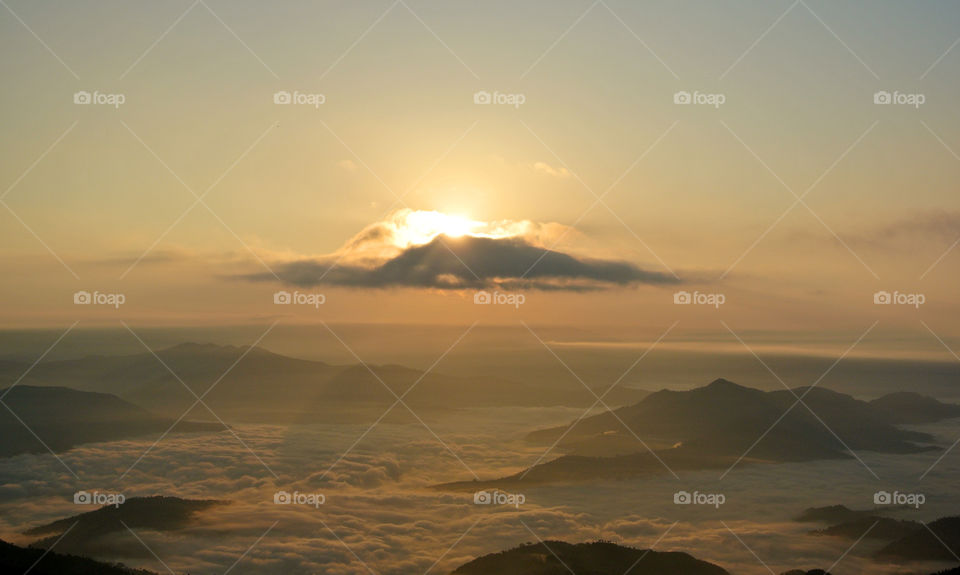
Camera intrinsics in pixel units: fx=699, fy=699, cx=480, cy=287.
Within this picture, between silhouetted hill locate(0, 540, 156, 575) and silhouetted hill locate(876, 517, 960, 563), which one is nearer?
silhouetted hill locate(0, 540, 156, 575)

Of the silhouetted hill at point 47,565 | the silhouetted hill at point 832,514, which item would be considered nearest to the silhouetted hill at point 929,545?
the silhouetted hill at point 832,514

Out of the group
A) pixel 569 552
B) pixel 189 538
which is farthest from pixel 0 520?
pixel 569 552

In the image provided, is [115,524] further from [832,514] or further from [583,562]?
[832,514]

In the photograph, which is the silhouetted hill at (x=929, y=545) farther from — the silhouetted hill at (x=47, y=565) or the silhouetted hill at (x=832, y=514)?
the silhouetted hill at (x=47, y=565)

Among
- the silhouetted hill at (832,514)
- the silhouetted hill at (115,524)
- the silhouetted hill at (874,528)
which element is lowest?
the silhouetted hill at (874,528)

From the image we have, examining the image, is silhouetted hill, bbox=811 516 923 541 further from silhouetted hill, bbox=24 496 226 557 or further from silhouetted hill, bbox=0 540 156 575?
silhouetted hill, bbox=24 496 226 557

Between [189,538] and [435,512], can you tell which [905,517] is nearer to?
[435,512]

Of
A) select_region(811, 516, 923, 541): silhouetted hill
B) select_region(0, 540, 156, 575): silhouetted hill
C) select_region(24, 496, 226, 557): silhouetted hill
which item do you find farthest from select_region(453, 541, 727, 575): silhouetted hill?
select_region(24, 496, 226, 557): silhouetted hill
